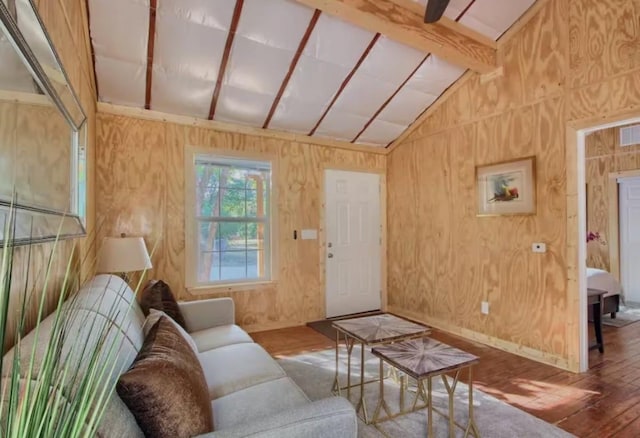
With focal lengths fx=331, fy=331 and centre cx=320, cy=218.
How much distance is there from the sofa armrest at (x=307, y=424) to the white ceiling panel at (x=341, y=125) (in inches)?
133

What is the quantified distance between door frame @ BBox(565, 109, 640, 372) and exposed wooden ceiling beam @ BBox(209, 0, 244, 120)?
289 centimetres

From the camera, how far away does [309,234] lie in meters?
4.22

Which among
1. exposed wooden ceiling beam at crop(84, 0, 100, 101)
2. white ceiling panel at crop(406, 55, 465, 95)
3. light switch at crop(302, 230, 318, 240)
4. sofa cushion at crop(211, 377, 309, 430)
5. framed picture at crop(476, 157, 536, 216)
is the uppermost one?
white ceiling panel at crop(406, 55, 465, 95)

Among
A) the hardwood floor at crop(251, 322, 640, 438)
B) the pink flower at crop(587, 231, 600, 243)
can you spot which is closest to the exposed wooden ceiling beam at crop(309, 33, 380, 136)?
the hardwood floor at crop(251, 322, 640, 438)

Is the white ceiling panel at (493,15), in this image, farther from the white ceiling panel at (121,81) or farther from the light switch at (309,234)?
the white ceiling panel at (121,81)

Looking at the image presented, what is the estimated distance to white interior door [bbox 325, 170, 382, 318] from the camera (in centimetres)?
440

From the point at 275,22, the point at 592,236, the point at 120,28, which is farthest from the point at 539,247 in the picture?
the point at 120,28

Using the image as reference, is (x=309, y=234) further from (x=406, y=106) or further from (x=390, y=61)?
(x=390, y=61)

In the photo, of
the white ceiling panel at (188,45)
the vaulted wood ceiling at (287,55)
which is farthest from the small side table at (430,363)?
the white ceiling panel at (188,45)

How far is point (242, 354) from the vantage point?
2.02 metres

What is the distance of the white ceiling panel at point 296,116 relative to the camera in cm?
371

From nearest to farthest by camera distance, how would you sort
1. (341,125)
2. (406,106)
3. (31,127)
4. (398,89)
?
1. (31,127)
2. (398,89)
3. (406,106)
4. (341,125)

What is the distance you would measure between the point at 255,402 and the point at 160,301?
1.21 metres

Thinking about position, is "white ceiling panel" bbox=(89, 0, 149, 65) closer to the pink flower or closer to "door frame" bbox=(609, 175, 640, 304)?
the pink flower
